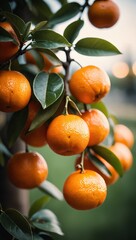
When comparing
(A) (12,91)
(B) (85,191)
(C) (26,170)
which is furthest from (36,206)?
(A) (12,91)

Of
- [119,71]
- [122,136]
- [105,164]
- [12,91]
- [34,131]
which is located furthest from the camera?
[119,71]

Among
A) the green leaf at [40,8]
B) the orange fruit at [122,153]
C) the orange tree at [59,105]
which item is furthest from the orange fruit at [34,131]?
the green leaf at [40,8]

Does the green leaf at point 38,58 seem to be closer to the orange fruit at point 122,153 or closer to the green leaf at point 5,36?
the green leaf at point 5,36

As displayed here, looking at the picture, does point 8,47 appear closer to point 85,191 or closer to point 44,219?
point 85,191

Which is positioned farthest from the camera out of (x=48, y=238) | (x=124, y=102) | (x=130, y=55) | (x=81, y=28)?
(x=130, y=55)

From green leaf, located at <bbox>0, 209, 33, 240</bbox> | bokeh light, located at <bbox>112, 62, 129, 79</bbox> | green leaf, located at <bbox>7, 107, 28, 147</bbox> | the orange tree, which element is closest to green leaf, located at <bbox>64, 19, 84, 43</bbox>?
the orange tree

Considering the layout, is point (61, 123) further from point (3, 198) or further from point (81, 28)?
point (3, 198)

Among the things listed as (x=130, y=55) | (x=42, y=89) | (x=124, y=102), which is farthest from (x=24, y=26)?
(x=130, y=55)
